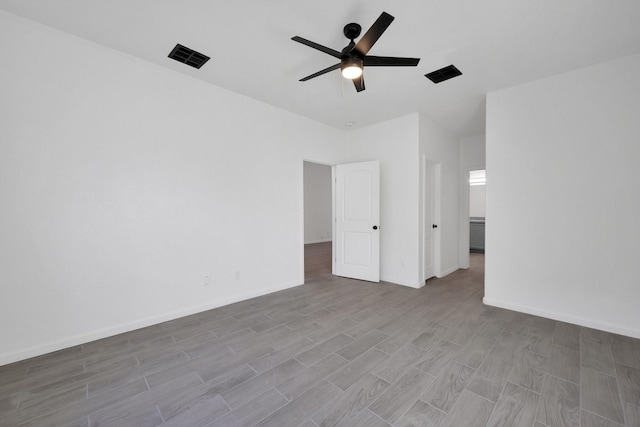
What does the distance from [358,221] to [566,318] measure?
298 centimetres

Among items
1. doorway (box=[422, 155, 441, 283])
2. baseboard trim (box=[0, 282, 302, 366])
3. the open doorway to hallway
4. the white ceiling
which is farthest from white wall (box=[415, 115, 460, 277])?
the open doorway to hallway

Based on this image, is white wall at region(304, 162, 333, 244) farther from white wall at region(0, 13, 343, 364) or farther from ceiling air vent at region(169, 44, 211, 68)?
ceiling air vent at region(169, 44, 211, 68)

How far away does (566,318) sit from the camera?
304 cm

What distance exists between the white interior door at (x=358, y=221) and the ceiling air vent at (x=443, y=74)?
1647 millimetres

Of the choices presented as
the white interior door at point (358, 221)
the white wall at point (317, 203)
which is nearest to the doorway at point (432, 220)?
the white interior door at point (358, 221)

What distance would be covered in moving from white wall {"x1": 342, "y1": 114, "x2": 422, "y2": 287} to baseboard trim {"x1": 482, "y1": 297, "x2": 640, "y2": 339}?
113cm

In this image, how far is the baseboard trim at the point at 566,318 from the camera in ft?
8.92

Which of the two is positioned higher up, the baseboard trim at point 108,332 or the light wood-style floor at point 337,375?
the baseboard trim at point 108,332

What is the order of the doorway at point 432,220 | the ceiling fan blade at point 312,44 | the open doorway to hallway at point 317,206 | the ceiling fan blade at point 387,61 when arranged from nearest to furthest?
the ceiling fan blade at point 312,44
the ceiling fan blade at point 387,61
the doorway at point 432,220
the open doorway to hallway at point 317,206

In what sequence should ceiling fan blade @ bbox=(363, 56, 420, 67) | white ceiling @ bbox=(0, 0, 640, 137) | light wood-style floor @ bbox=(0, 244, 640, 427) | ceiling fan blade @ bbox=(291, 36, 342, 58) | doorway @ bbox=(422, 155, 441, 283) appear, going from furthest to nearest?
1. doorway @ bbox=(422, 155, 441, 283)
2. ceiling fan blade @ bbox=(363, 56, 420, 67)
3. white ceiling @ bbox=(0, 0, 640, 137)
4. ceiling fan blade @ bbox=(291, 36, 342, 58)
5. light wood-style floor @ bbox=(0, 244, 640, 427)

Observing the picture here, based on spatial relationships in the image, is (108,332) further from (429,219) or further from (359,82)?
(429,219)

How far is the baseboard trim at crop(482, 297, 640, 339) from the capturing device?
2719mm

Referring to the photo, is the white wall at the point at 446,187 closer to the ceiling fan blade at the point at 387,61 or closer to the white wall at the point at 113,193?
the ceiling fan blade at the point at 387,61

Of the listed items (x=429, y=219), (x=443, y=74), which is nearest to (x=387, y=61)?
(x=443, y=74)
